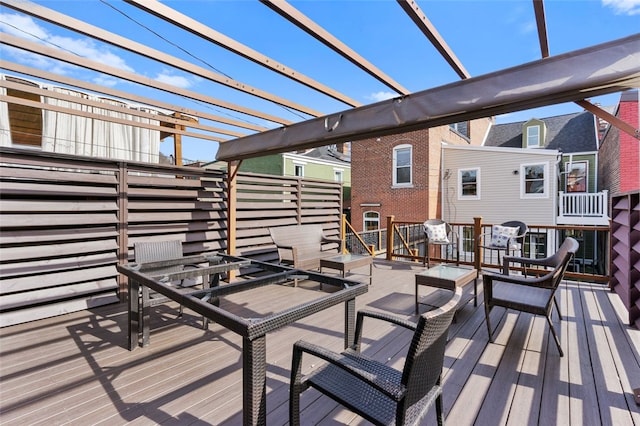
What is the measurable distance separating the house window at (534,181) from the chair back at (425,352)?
10954 millimetres

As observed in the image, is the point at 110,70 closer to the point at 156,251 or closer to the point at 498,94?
the point at 156,251

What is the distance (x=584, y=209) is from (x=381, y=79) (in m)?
10.9

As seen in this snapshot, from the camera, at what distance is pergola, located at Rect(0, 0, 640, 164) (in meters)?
1.95

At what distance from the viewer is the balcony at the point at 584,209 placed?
9.66 meters

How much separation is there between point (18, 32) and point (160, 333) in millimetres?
2953

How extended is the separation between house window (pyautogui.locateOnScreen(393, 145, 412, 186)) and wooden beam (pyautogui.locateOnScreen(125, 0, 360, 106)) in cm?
858

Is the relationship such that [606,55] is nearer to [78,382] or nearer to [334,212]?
[78,382]

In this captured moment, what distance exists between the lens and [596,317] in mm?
3482

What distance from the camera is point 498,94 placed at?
2.34m

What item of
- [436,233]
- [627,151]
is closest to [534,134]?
[627,151]

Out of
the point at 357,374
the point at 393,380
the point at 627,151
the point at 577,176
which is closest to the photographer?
the point at 357,374

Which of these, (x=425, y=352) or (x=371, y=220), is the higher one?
(x=371, y=220)

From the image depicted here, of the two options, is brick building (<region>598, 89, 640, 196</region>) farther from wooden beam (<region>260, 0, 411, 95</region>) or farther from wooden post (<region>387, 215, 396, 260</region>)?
wooden beam (<region>260, 0, 411, 95</region>)

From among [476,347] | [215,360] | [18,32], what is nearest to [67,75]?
[18,32]
